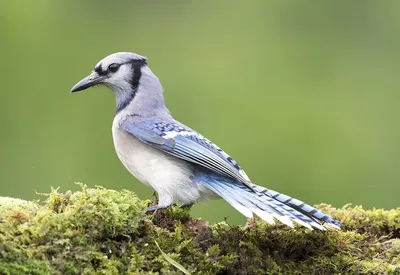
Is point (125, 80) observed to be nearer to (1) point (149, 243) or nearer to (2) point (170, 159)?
(2) point (170, 159)

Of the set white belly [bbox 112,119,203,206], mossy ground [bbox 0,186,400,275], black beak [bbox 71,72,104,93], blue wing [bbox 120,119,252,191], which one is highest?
black beak [bbox 71,72,104,93]

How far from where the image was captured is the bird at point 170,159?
4.07m

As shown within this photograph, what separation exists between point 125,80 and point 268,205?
4.88ft

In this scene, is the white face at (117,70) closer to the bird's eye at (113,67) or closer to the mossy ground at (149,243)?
the bird's eye at (113,67)

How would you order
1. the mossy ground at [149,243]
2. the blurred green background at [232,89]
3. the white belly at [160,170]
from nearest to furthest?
the mossy ground at [149,243] → the white belly at [160,170] → the blurred green background at [232,89]

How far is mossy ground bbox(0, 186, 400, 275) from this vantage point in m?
3.34

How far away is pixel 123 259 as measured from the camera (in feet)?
11.4

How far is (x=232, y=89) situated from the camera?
966 centimetres

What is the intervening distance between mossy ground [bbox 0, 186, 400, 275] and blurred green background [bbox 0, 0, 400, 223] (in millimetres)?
3886

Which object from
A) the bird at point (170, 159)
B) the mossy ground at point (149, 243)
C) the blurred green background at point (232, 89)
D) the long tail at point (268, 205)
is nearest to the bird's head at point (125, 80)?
the bird at point (170, 159)

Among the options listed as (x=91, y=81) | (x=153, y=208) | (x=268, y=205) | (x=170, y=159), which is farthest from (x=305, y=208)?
(x=91, y=81)

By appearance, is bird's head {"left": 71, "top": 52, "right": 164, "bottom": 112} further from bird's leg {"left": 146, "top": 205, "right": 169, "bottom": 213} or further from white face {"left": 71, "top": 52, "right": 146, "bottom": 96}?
bird's leg {"left": 146, "top": 205, "right": 169, "bottom": 213}

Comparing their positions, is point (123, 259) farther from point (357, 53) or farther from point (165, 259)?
point (357, 53)

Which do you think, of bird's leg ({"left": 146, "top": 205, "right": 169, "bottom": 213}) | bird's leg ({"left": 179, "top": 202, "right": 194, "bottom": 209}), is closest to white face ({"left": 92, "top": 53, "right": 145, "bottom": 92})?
bird's leg ({"left": 179, "top": 202, "right": 194, "bottom": 209})
